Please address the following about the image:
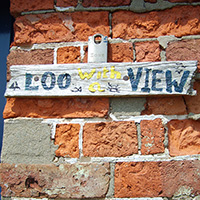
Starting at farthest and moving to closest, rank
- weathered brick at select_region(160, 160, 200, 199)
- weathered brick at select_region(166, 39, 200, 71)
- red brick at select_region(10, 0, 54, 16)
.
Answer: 1. red brick at select_region(10, 0, 54, 16)
2. weathered brick at select_region(166, 39, 200, 71)
3. weathered brick at select_region(160, 160, 200, 199)

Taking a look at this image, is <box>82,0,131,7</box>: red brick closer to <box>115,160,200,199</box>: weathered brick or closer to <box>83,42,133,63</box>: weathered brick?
<box>83,42,133,63</box>: weathered brick

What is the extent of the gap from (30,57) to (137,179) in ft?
2.68

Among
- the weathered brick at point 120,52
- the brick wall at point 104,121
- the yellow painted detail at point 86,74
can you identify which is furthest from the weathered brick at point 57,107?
the weathered brick at point 120,52

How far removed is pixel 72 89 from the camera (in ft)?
3.44

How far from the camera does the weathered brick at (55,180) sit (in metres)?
1.01

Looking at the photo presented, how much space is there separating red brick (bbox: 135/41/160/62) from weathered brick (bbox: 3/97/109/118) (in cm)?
29

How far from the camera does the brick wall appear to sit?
1.00m

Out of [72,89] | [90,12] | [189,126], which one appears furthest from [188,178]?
[90,12]

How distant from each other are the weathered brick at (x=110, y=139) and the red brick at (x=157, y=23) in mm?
472

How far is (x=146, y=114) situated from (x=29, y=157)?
60 centimetres

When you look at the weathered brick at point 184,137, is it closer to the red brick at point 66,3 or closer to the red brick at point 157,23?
the red brick at point 157,23

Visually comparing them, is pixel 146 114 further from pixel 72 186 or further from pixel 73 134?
pixel 72 186

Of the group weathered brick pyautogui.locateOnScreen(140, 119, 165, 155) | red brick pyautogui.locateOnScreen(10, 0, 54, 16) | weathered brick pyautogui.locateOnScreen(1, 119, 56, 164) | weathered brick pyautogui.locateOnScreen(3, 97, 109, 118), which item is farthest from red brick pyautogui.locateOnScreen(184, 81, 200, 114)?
red brick pyautogui.locateOnScreen(10, 0, 54, 16)

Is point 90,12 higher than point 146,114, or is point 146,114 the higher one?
point 90,12
